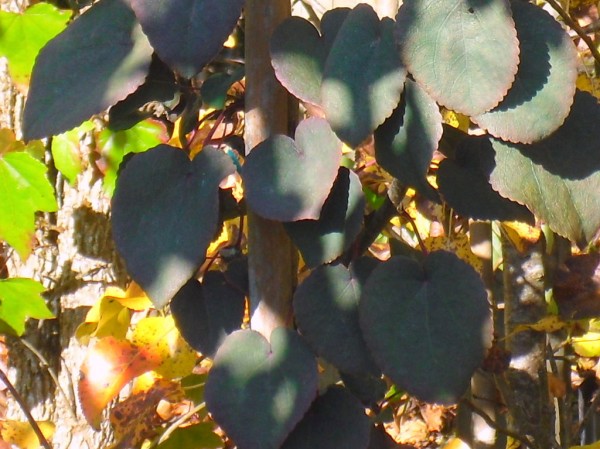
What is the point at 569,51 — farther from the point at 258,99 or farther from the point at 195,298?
the point at 195,298

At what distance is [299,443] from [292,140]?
0.24 metres

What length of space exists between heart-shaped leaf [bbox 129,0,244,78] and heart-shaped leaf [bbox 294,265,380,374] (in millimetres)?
191

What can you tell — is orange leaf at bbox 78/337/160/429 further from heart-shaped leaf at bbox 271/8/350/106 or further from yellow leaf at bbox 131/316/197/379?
heart-shaped leaf at bbox 271/8/350/106

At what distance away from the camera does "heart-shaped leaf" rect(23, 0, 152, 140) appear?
0.60 m

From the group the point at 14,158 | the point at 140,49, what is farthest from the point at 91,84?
the point at 14,158

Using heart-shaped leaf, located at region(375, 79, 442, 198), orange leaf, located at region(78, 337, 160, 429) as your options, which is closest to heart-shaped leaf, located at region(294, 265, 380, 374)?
heart-shaped leaf, located at region(375, 79, 442, 198)

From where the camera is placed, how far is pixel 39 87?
0.62 metres

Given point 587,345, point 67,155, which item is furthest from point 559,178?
point 67,155

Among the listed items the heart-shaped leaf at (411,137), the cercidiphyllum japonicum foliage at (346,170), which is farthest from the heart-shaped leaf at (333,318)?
the heart-shaped leaf at (411,137)

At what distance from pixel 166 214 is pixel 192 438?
590mm

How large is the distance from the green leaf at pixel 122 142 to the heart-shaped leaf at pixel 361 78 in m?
1.18

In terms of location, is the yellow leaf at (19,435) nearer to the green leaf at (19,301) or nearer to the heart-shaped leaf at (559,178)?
the green leaf at (19,301)

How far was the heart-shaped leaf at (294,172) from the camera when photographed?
1.91 ft

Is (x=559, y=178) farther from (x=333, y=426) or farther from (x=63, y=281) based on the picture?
(x=63, y=281)
